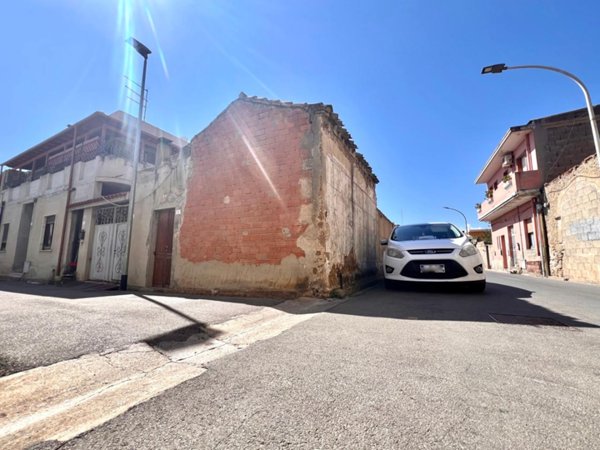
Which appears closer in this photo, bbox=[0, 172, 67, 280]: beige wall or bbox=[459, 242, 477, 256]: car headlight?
bbox=[459, 242, 477, 256]: car headlight

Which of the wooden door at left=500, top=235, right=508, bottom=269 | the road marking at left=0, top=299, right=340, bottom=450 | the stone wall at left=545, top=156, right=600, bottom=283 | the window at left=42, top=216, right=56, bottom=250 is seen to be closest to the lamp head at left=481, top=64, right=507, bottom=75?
the stone wall at left=545, top=156, right=600, bottom=283

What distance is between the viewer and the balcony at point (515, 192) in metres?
12.8

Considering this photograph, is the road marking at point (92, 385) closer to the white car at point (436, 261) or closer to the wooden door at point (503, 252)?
the white car at point (436, 261)

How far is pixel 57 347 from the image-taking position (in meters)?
2.39

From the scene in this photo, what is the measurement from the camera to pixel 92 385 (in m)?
1.84

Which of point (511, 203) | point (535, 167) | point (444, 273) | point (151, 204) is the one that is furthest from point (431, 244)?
point (511, 203)

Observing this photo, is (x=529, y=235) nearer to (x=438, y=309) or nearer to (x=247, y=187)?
(x=438, y=309)

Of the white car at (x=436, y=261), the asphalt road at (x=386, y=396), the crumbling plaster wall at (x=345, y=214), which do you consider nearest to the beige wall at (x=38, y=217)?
the crumbling plaster wall at (x=345, y=214)

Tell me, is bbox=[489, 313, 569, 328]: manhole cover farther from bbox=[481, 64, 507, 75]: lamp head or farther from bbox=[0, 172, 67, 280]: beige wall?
bbox=[0, 172, 67, 280]: beige wall

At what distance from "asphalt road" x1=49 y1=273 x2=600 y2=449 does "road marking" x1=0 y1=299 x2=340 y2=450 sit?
167mm

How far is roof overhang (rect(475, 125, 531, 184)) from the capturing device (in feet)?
44.8

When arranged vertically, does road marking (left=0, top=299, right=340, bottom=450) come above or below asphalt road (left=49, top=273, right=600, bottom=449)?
below

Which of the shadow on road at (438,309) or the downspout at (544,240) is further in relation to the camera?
the downspout at (544,240)

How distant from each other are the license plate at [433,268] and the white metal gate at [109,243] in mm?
9720
